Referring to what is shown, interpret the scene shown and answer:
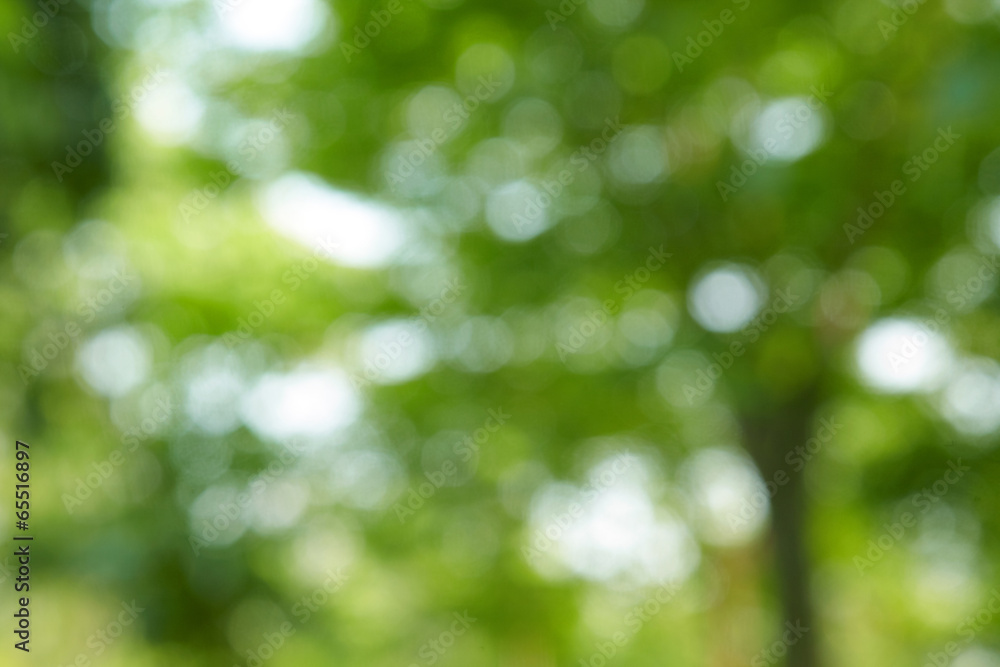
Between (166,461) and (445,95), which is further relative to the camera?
(166,461)

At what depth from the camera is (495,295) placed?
167 inches

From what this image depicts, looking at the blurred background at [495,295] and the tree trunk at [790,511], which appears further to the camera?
the tree trunk at [790,511]

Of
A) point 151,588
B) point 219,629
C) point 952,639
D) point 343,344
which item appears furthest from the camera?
point 952,639

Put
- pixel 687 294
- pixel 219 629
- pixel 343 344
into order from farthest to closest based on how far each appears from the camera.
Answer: pixel 219 629, pixel 343 344, pixel 687 294

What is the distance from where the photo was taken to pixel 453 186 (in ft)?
13.9

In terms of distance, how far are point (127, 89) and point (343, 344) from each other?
201 cm

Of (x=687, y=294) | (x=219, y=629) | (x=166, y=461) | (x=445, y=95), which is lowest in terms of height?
(x=219, y=629)

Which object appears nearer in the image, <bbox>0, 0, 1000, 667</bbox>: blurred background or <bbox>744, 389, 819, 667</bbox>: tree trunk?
<bbox>0, 0, 1000, 667</bbox>: blurred background

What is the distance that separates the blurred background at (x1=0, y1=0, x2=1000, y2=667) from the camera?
11.3 feet

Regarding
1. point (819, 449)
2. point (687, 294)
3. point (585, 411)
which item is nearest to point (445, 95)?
point (687, 294)

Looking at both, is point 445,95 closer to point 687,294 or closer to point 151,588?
point 687,294

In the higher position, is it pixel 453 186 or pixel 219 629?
pixel 453 186

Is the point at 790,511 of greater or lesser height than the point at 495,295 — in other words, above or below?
below

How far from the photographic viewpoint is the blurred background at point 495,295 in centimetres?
346
